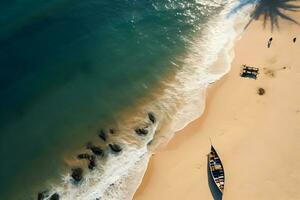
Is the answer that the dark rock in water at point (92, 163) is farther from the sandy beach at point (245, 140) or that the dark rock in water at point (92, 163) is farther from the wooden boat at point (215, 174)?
the wooden boat at point (215, 174)

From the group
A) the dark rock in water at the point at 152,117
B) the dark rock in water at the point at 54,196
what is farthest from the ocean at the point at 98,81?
the dark rock in water at the point at 54,196

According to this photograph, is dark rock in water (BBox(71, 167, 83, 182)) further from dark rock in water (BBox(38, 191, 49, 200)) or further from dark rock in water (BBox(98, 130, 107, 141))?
dark rock in water (BBox(98, 130, 107, 141))

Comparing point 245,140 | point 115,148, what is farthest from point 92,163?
point 245,140

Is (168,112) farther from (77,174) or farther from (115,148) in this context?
(77,174)

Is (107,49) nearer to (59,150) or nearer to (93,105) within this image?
(93,105)

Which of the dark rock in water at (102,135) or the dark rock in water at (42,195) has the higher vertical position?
the dark rock in water at (102,135)
